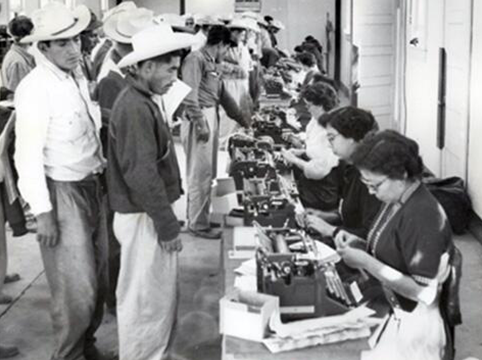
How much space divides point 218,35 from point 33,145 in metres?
3.21

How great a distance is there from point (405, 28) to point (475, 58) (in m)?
4.34

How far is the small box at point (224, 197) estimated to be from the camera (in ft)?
14.9

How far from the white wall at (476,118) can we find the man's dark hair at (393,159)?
3729 millimetres

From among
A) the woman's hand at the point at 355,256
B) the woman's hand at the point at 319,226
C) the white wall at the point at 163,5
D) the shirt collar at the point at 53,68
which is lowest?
the woman's hand at the point at 319,226

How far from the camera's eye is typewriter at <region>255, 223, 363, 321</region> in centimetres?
280

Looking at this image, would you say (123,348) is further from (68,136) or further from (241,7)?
(241,7)

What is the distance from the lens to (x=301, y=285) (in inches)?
111

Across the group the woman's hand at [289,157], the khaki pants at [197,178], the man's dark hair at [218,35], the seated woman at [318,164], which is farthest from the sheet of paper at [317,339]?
the man's dark hair at [218,35]

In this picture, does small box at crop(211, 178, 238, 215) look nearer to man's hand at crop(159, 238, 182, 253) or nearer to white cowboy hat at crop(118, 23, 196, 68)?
man's hand at crop(159, 238, 182, 253)

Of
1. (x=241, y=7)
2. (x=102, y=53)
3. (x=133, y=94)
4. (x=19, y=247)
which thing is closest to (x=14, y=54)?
(x=102, y=53)

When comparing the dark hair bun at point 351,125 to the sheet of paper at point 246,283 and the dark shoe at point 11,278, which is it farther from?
the dark shoe at point 11,278

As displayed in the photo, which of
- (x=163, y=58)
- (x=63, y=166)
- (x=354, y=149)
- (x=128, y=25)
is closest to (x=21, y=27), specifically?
(x=128, y=25)

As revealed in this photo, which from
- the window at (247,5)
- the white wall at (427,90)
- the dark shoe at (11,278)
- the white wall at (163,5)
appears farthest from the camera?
the white wall at (163,5)

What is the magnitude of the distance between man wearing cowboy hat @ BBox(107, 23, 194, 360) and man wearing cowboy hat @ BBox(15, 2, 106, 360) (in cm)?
29
